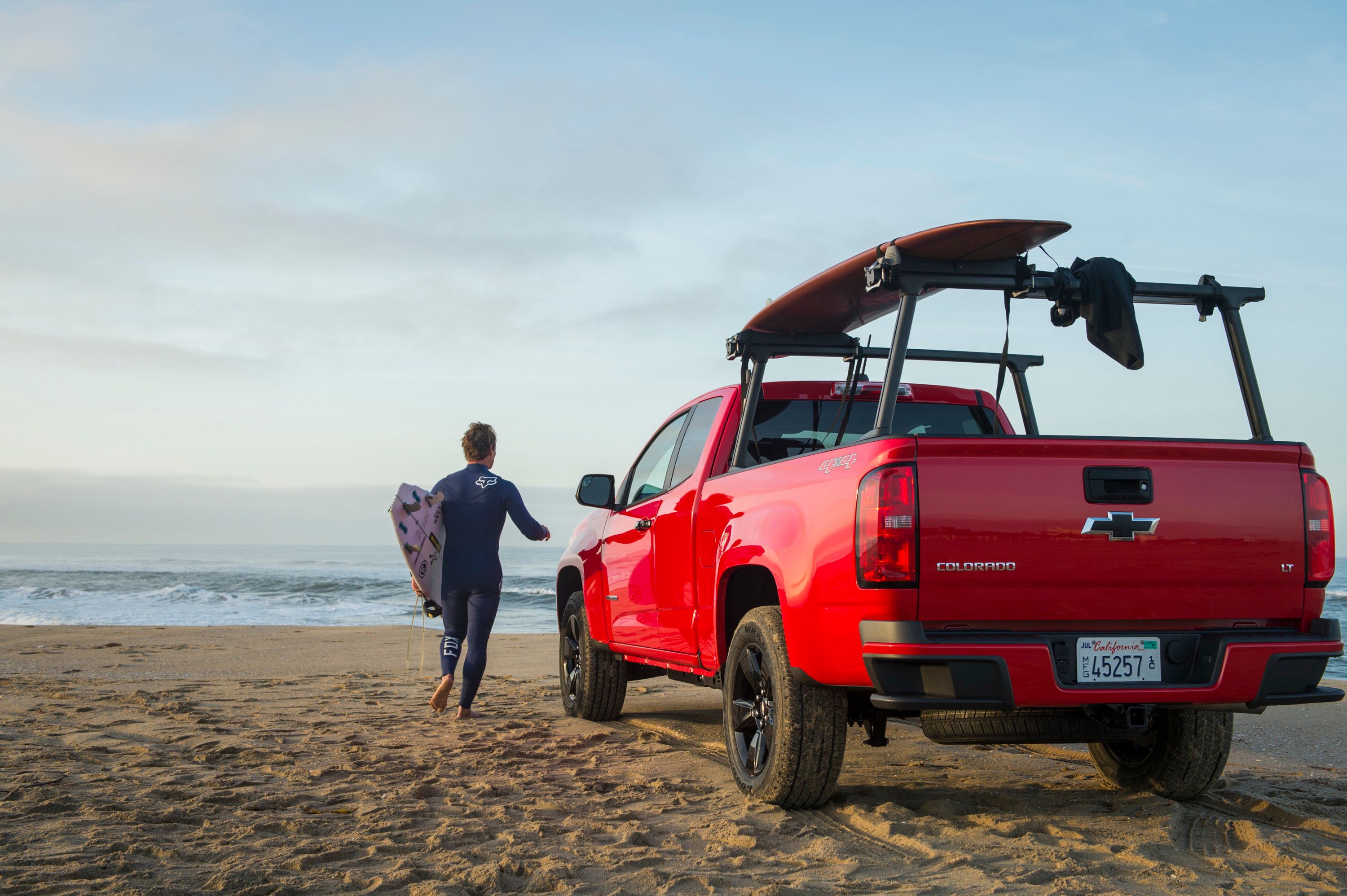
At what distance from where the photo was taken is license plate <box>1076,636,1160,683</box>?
11.3 feet

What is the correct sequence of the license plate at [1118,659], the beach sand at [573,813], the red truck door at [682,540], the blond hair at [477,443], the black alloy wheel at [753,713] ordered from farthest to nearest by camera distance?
the blond hair at [477,443]
the red truck door at [682,540]
the black alloy wheel at [753,713]
the license plate at [1118,659]
the beach sand at [573,813]

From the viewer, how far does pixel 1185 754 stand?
172 inches

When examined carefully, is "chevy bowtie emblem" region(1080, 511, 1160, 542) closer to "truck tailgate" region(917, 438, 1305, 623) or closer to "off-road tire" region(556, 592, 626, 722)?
"truck tailgate" region(917, 438, 1305, 623)

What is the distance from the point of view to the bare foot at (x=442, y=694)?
668cm

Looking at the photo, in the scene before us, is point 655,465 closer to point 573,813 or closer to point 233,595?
point 573,813

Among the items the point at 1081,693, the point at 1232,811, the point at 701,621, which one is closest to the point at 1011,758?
the point at 1232,811

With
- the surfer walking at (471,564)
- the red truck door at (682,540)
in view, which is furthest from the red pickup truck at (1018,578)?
the surfer walking at (471,564)

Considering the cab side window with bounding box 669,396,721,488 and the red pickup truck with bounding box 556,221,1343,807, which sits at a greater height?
the cab side window with bounding box 669,396,721,488

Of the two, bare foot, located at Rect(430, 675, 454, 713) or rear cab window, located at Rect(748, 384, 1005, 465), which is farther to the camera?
bare foot, located at Rect(430, 675, 454, 713)

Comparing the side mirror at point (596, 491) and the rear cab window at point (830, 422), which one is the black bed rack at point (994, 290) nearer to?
the rear cab window at point (830, 422)

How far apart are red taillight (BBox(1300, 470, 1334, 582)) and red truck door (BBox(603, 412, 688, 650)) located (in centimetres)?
302

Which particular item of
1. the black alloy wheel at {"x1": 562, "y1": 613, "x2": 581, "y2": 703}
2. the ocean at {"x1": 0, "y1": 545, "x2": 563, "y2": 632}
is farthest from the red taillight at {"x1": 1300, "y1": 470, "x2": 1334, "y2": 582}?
the ocean at {"x1": 0, "y1": 545, "x2": 563, "y2": 632}

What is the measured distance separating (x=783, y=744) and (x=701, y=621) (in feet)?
3.47

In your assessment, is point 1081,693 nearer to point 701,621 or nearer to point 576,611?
point 701,621
